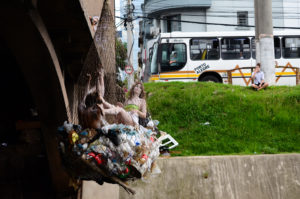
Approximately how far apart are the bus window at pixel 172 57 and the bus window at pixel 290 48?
5127 mm

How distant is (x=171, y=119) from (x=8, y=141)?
4226 millimetres

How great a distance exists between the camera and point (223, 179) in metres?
10.3

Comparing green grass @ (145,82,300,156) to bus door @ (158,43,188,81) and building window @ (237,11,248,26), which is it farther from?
building window @ (237,11,248,26)

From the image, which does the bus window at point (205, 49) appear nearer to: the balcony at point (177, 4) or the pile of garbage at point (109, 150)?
the balcony at point (177, 4)

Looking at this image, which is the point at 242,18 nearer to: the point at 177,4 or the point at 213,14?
the point at 213,14

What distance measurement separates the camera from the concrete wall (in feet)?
33.7

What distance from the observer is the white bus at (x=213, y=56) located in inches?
831

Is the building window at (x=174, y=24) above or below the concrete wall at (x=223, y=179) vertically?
above

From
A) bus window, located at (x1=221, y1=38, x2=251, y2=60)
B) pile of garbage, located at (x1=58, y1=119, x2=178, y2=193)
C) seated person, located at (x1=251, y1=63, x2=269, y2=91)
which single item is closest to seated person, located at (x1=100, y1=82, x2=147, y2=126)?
pile of garbage, located at (x1=58, y1=119, x2=178, y2=193)

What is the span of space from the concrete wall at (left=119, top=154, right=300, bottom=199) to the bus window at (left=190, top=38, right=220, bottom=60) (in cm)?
1184

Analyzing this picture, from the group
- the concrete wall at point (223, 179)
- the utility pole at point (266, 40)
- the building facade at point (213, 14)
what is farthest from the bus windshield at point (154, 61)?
the building facade at point (213, 14)

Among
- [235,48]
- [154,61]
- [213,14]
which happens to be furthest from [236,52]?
[213,14]

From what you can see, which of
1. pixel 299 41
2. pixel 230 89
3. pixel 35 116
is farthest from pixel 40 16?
pixel 299 41

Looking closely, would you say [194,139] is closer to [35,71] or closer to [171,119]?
[171,119]
